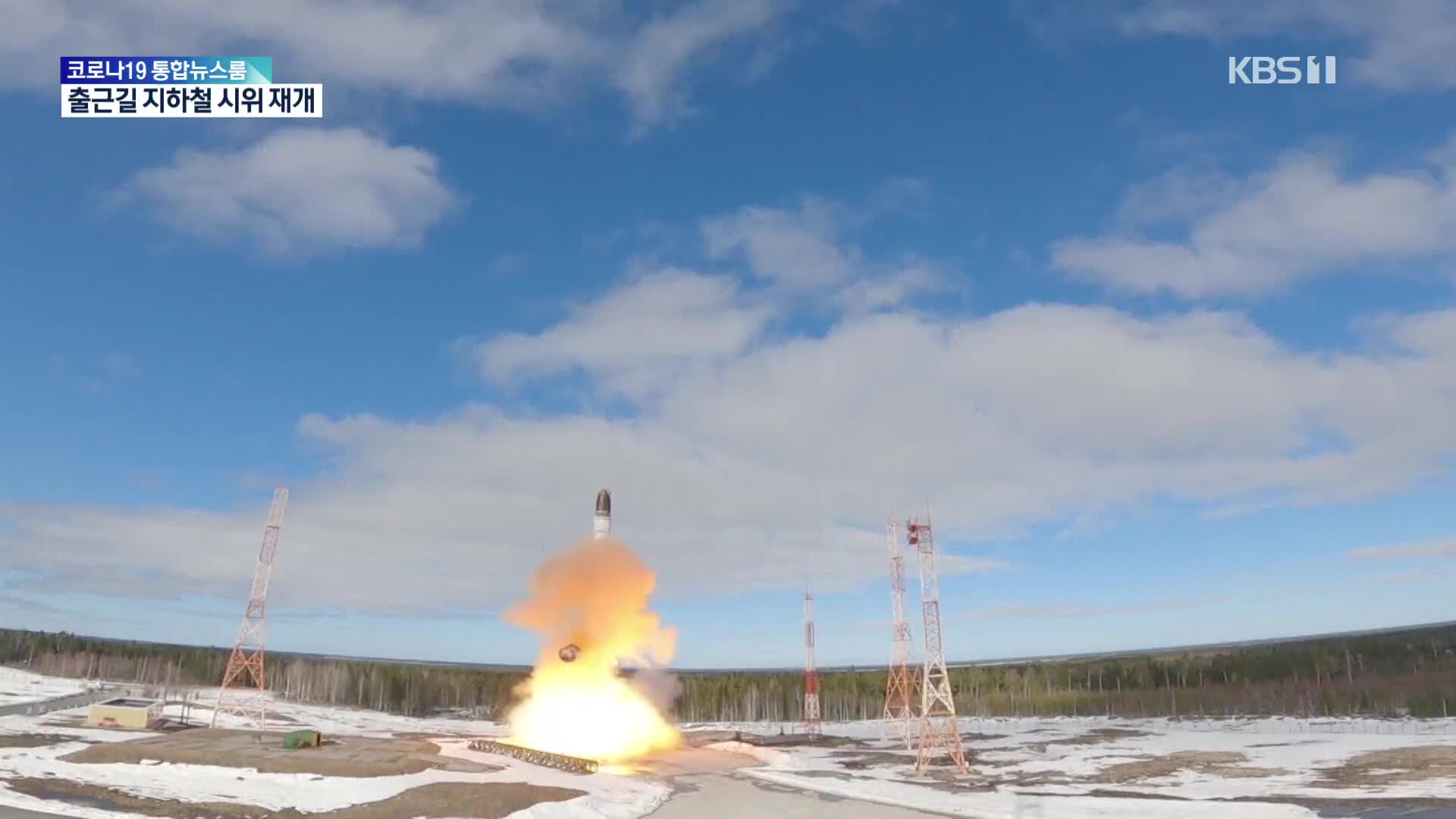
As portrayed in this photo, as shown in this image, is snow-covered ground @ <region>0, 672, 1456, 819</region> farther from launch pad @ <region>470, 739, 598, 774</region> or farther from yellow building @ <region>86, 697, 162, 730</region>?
yellow building @ <region>86, 697, 162, 730</region>

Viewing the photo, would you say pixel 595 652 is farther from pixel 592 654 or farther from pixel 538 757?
pixel 538 757

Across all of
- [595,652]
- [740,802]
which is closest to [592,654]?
[595,652]

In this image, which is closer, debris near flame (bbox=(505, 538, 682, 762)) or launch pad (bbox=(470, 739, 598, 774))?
launch pad (bbox=(470, 739, 598, 774))

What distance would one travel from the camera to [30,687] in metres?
140

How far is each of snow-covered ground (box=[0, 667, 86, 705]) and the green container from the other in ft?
195

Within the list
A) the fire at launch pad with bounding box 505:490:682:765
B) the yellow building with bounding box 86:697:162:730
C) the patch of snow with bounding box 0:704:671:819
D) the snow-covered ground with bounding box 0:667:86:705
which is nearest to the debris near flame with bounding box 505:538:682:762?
the fire at launch pad with bounding box 505:490:682:765

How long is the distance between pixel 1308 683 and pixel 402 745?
169 metres

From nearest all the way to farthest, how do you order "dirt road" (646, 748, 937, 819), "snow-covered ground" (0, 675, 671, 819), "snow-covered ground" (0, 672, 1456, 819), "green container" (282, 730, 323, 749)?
"snow-covered ground" (0, 675, 671, 819) < "dirt road" (646, 748, 937, 819) < "snow-covered ground" (0, 672, 1456, 819) < "green container" (282, 730, 323, 749)

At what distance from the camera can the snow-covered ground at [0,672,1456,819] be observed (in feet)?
177

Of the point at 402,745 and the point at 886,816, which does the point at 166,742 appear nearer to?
the point at 402,745

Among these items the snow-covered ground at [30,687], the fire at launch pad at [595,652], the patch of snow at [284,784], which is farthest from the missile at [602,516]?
the snow-covered ground at [30,687]

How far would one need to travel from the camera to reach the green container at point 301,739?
7006 cm

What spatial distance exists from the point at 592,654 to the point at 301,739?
28530 millimetres

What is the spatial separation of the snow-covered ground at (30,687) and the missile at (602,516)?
2770 inches
